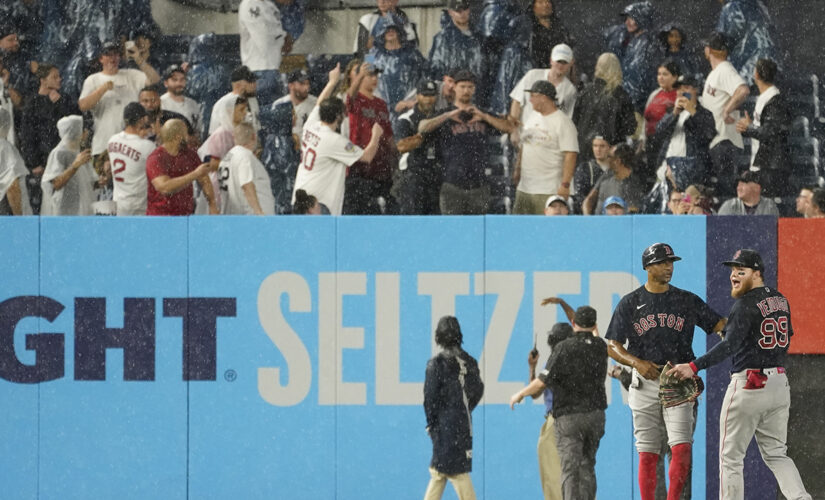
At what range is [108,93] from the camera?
51.5ft

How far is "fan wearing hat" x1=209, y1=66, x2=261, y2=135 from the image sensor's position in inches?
584

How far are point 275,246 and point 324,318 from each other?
712 mm

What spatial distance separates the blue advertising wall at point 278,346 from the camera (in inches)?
479

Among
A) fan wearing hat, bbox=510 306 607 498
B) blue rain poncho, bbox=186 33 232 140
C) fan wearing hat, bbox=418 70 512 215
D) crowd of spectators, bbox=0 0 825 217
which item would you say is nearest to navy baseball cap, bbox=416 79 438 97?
crowd of spectators, bbox=0 0 825 217

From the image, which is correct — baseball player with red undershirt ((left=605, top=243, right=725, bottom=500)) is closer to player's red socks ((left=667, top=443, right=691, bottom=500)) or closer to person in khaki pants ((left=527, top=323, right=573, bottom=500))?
player's red socks ((left=667, top=443, right=691, bottom=500))

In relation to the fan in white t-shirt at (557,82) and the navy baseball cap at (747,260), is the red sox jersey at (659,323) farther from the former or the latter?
the fan in white t-shirt at (557,82)

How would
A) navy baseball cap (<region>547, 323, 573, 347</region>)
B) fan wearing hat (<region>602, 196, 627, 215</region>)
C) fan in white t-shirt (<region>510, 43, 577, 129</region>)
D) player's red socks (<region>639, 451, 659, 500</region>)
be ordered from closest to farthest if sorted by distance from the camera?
player's red socks (<region>639, 451, 659, 500</region>), navy baseball cap (<region>547, 323, 573, 347</region>), fan wearing hat (<region>602, 196, 627, 215</region>), fan in white t-shirt (<region>510, 43, 577, 129</region>)

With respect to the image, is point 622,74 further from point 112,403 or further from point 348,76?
point 112,403

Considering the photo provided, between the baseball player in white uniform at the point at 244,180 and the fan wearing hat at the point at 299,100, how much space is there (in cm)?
143

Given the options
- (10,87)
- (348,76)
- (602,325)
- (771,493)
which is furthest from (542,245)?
(10,87)

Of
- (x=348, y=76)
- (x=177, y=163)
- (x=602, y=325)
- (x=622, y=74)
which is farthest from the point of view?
(x=622, y=74)

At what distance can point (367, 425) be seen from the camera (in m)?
12.3

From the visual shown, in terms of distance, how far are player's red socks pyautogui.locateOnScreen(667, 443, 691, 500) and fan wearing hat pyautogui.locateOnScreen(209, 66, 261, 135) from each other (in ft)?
19.7

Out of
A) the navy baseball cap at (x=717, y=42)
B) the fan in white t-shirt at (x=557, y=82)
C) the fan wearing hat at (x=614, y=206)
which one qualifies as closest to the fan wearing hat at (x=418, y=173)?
the fan in white t-shirt at (x=557, y=82)
